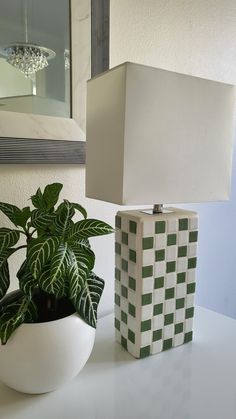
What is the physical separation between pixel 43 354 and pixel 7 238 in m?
0.21

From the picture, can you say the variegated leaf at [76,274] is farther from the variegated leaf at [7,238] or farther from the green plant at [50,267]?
the variegated leaf at [7,238]

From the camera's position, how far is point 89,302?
0.63 metres

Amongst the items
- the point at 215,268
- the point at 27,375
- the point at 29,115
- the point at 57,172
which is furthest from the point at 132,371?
the point at 215,268

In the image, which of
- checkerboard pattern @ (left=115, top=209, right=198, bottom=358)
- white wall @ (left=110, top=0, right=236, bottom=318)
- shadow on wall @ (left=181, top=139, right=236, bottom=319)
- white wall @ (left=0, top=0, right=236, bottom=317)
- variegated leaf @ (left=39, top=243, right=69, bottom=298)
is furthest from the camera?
shadow on wall @ (left=181, top=139, right=236, bottom=319)

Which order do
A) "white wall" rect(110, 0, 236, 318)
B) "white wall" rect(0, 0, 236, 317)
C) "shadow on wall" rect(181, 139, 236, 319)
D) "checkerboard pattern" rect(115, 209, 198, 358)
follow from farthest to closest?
"shadow on wall" rect(181, 139, 236, 319) → "white wall" rect(110, 0, 236, 318) → "white wall" rect(0, 0, 236, 317) → "checkerboard pattern" rect(115, 209, 198, 358)

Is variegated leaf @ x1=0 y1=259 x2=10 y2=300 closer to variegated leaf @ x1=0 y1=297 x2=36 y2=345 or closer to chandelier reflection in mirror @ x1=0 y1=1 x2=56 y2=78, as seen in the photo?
variegated leaf @ x1=0 y1=297 x2=36 y2=345

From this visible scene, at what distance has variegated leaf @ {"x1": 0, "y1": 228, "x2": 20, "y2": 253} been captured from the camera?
615 mm

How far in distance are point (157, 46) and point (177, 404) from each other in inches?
37.4

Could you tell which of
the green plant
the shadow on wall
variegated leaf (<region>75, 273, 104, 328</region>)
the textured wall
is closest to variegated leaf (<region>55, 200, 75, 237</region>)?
the green plant

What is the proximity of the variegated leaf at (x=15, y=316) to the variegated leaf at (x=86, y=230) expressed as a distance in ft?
0.45

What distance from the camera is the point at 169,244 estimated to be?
2.55ft

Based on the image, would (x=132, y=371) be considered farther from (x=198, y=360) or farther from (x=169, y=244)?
(x=169, y=244)

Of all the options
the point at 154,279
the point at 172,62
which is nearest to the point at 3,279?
the point at 154,279

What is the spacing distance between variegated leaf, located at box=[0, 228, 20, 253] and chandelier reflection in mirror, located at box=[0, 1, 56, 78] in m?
0.38
